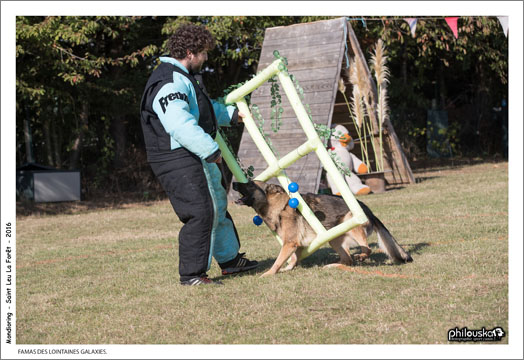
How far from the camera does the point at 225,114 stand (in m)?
5.44

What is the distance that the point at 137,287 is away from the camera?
533 centimetres

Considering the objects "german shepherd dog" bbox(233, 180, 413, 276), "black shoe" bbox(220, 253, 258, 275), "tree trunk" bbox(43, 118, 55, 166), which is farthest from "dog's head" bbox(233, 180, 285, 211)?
"tree trunk" bbox(43, 118, 55, 166)

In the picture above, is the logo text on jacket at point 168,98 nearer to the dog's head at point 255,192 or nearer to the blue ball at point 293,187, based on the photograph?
the dog's head at point 255,192

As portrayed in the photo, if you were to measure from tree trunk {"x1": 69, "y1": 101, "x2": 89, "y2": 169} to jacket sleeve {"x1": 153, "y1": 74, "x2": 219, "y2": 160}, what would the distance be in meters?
11.0

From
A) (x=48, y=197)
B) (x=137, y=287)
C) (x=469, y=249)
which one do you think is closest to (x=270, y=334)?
(x=137, y=287)

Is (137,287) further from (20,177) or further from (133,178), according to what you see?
(133,178)

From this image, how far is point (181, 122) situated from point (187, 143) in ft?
0.54

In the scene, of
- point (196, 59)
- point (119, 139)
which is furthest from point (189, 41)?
point (119, 139)

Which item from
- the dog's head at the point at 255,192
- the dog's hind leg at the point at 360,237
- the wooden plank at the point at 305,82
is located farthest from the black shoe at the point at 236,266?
the wooden plank at the point at 305,82

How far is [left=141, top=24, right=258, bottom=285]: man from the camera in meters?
4.74

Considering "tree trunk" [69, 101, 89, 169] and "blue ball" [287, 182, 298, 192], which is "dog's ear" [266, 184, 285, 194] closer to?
"blue ball" [287, 182, 298, 192]

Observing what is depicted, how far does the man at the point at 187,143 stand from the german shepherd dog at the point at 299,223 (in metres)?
0.44

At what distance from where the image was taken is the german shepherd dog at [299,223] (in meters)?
5.42

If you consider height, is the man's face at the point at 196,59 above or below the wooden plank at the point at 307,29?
below
